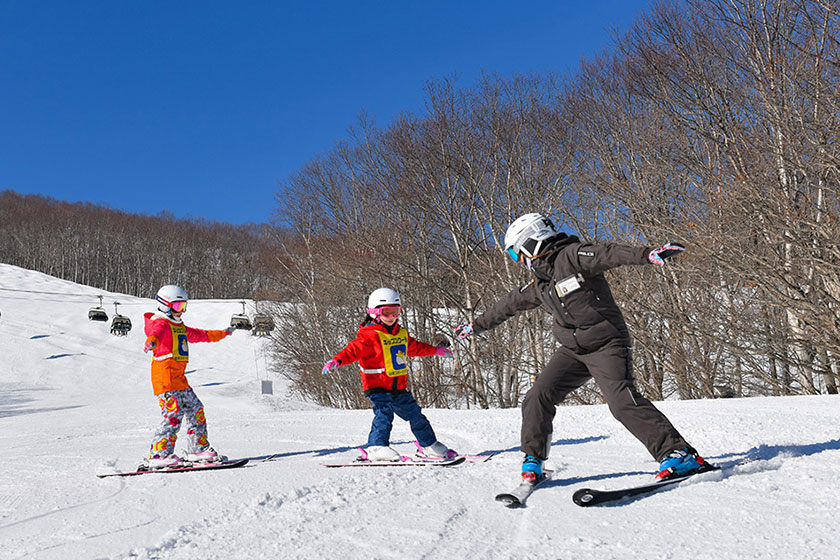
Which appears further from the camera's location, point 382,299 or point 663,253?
point 382,299

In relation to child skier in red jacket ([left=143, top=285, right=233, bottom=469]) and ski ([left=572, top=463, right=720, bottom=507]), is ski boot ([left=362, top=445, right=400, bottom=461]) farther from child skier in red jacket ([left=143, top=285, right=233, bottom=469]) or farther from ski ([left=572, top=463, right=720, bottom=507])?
ski ([left=572, top=463, right=720, bottom=507])

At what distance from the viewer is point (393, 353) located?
5164 millimetres

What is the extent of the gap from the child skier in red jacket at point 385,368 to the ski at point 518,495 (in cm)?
154

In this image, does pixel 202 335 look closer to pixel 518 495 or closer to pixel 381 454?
pixel 381 454

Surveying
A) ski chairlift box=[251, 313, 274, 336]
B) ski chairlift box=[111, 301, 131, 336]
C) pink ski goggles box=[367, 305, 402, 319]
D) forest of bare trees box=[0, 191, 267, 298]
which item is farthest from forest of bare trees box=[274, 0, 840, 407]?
forest of bare trees box=[0, 191, 267, 298]

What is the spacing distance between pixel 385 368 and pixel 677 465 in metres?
2.43

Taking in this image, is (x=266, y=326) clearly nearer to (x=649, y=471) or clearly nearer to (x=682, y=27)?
(x=682, y=27)

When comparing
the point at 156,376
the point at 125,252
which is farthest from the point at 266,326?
the point at 125,252

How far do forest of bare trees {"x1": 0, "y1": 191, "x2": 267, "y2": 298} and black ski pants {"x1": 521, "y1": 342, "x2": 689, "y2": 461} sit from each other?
71.1 metres

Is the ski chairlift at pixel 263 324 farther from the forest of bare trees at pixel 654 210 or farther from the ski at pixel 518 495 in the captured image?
the ski at pixel 518 495

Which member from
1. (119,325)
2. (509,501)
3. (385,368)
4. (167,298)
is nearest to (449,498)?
(509,501)

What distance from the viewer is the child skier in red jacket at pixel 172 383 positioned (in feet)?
17.6

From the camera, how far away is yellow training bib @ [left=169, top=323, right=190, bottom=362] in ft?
18.1

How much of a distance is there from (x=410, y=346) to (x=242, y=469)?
5.40 feet
